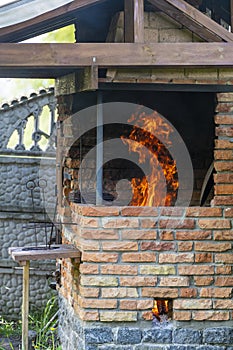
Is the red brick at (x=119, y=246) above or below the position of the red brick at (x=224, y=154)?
below

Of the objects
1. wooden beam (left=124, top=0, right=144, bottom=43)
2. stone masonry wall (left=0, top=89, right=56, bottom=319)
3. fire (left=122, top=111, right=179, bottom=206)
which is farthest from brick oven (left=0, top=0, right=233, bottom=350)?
stone masonry wall (left=0, top=89, right=56, bottom=319)

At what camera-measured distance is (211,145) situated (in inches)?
271

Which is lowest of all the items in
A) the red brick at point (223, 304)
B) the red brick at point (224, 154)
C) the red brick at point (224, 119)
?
the red brick at point (223, 304)

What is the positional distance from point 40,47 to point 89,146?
185 cm

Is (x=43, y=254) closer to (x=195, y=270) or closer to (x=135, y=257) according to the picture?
(x=135, y=257)

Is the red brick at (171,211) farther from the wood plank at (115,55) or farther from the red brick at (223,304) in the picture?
the wood plank at (115,55)

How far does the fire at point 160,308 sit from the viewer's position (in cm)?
592

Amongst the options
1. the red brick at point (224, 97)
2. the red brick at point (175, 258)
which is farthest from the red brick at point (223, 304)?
the red brick at point (224, 97)

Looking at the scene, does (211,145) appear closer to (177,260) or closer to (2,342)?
(177,260)

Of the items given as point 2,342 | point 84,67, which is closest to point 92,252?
point 84,67

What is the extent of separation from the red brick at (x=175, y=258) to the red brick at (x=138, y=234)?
0.17 metres

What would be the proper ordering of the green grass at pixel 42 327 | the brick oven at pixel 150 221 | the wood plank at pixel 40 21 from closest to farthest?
the wood plank at pixel 40 21 < the brick oven at pixel 150 221 < the green grass at pixel 42 327

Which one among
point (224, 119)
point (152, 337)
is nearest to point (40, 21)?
point (224, 119)

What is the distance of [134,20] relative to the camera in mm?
5270
